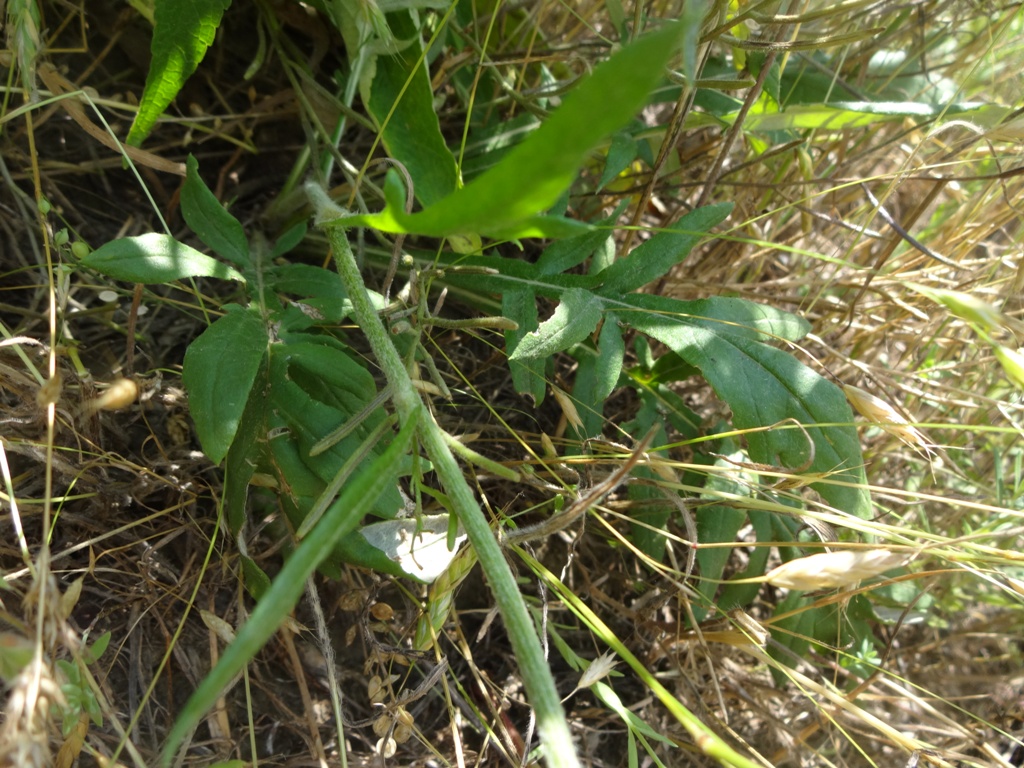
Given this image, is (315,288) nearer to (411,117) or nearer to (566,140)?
(411,117)

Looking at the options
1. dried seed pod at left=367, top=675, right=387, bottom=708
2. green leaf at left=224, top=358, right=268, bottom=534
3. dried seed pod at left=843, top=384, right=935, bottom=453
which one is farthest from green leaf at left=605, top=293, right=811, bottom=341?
dried seed pod at left=367, top=675, right=387, bottom=708

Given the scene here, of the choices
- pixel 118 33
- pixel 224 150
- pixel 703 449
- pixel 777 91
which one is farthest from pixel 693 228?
pixel 118 33

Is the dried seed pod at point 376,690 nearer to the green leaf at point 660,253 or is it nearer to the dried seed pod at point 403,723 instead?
the dried seed pod at point 403,723

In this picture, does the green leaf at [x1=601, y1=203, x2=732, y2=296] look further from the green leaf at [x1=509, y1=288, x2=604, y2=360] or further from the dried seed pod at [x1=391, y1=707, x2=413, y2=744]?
the dried seed pod at [x1=391, y1=707, x2=413, y2=744]

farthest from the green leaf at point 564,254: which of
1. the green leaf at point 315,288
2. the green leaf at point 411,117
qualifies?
the green leaf at point 315,288

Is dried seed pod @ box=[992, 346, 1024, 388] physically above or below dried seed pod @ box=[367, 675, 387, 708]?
above
